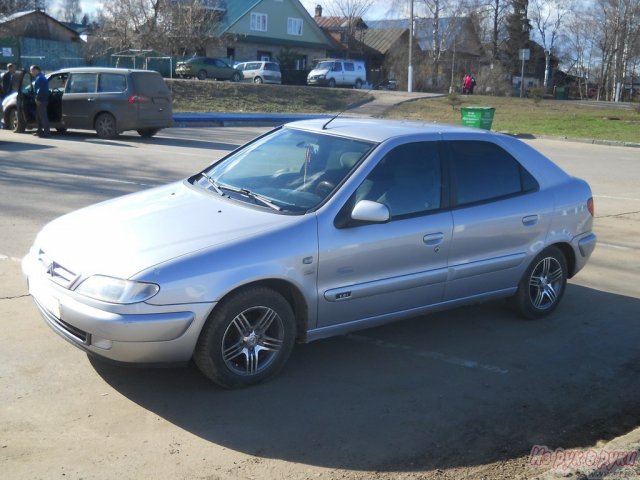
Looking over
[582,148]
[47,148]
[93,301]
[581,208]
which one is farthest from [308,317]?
[582,148]

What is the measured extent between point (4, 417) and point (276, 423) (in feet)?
5.08

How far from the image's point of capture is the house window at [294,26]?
221 ft

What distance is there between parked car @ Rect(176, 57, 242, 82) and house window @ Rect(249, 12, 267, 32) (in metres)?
18.3

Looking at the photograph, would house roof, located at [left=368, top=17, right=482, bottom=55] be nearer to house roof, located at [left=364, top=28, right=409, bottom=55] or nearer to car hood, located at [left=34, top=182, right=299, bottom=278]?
house roof, located at [left=364, top=28, right=409, bottom=55]

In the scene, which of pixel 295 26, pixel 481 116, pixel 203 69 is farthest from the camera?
pixel 295 26

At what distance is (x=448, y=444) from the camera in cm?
419

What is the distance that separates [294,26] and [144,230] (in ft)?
216

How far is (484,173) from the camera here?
19.4 feet

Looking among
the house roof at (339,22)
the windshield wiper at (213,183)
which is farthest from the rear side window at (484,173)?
the house roof at (339,22)

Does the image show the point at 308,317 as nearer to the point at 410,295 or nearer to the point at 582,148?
the point at 410,295

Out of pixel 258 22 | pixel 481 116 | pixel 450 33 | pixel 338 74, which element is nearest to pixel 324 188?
pixel 481 116

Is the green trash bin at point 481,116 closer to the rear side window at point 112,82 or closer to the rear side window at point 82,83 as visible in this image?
the rear side window at point 112,82

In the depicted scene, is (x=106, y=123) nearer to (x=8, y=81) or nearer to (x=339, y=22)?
(x=8, y=81)

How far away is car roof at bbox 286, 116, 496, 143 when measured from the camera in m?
5.56
